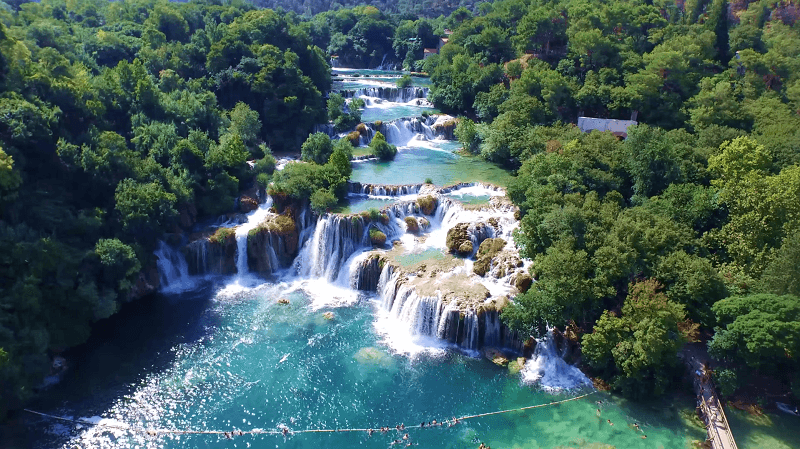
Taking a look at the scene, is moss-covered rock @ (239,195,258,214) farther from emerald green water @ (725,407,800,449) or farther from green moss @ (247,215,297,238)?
emerald green water @ (725,407,800,449)

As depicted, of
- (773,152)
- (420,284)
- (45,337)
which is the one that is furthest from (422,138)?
(45,337)

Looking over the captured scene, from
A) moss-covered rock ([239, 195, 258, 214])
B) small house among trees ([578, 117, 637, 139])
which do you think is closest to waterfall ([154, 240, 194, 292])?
moss-covered rock ([239, 195, 258, 214])

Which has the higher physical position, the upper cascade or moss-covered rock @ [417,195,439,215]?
the upper cascade

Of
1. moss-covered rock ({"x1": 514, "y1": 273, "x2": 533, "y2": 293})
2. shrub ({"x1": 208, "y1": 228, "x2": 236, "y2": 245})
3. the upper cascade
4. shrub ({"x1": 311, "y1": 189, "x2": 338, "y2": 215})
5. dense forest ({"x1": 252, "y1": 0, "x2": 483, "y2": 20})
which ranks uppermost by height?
dense forest ({"x1": 252, "y1": 0, "x2": 483, "y2": 20})

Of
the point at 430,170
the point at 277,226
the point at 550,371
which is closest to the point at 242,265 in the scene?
the point at 277,226

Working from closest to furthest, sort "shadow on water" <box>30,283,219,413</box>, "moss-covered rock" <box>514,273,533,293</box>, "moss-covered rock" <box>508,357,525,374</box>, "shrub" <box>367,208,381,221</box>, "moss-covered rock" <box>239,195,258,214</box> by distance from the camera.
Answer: "shadow on water" <box>30,283,219,413</box>, "moss-covered rock" <box>508,357,525,374</box>, "moss-covered rock" <box>514,273,533,293</box>, "shrub" <box>367,208,381,221</box>, "moss-covered rock" <box>239,195,258,214</box>

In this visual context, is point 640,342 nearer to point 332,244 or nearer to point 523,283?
point 523,283

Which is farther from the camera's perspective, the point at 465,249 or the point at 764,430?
the point at 465,249
